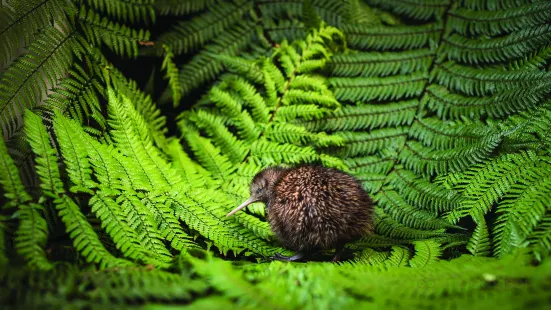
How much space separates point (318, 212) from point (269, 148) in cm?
61

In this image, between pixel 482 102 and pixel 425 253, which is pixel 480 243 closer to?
pixel 425 253

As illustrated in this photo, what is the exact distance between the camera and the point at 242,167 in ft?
7.73

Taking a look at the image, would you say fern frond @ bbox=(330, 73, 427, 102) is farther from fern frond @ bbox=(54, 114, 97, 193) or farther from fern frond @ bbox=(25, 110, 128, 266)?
fern frond @ bbox=(25, 110, 128, 266)

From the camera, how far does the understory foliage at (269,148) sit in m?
1.25

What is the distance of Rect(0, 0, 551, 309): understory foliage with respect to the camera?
1250 mm

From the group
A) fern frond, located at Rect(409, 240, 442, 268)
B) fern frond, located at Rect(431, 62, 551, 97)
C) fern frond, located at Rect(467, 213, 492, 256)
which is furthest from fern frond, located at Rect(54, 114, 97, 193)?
fern frond, located at Rect(431, 62, 551, 97)

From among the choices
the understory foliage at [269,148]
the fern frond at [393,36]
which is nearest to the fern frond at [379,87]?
the understory foliage at [269,148]

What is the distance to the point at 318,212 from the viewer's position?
76.0 inches

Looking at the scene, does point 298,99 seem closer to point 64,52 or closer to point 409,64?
point 409,64

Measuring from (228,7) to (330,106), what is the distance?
1.13m

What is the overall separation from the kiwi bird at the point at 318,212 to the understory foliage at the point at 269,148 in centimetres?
12

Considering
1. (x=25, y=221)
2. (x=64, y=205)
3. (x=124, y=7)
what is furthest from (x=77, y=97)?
(x=25, y=221)

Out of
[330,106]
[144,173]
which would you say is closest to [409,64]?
[330,106]

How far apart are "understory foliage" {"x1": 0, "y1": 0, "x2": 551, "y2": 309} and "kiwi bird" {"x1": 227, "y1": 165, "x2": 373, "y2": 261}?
12 cm
